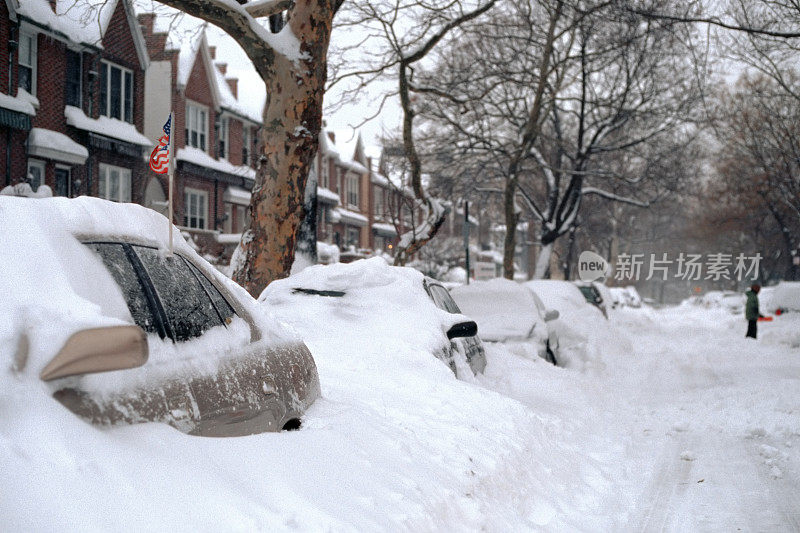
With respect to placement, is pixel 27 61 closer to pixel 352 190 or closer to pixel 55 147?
pixel 55 147

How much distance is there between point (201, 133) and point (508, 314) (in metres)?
20.9

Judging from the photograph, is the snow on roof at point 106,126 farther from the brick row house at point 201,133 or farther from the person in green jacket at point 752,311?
the person in green jacket at point 752,311

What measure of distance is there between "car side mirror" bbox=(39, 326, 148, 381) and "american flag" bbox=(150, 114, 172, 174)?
277 centimetres

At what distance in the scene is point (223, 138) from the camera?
32750 mm

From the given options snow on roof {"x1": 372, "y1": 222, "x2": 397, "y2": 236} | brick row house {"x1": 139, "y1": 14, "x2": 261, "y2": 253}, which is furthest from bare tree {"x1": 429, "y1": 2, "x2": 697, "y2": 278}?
snow on roof {"x1": 372, "y1": 222, "x2": 397, "y2": 236}

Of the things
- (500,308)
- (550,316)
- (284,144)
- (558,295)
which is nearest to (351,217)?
(558,295)

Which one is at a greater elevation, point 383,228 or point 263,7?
point 263,7

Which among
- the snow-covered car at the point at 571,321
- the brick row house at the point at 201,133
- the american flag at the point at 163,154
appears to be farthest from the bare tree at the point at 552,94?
the american flag at the point at 163,154

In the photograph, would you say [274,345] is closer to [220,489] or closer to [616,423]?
[220,489]

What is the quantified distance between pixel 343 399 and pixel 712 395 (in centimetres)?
762

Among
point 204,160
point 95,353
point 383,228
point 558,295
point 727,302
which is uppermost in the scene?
point 204,160

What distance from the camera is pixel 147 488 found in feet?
8.29

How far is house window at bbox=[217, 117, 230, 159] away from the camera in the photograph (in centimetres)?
3222

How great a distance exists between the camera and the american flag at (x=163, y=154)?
17.1 feet
